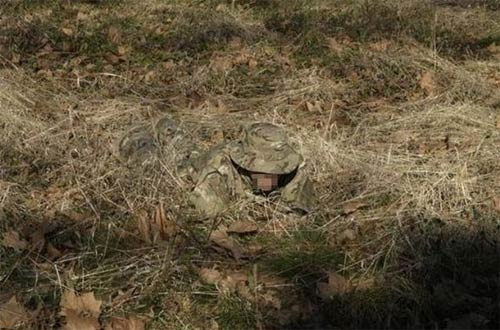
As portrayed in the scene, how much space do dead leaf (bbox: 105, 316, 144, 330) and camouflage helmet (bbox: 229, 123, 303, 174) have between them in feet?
3.82

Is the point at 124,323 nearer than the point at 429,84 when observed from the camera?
Yes

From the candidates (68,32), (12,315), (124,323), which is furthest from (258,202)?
(68,32)

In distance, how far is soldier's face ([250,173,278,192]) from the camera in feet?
13.0

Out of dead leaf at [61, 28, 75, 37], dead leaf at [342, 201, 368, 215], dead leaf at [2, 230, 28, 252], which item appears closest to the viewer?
dead leaf at [2, 230, 28, 252]

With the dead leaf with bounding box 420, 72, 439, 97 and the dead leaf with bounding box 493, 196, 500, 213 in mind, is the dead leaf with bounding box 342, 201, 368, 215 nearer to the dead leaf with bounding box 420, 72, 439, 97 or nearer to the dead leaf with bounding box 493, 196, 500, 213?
the dead leaf with bounding box 493, 196, 500, 213

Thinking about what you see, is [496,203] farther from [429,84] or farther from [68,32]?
[68,32]

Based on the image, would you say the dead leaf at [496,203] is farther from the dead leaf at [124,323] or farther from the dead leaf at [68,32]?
the dead leaf at [68,32]

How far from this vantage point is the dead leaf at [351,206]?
4008mm

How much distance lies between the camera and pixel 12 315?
315cm

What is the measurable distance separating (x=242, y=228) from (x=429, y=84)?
2.90 m

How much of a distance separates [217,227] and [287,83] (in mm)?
2500

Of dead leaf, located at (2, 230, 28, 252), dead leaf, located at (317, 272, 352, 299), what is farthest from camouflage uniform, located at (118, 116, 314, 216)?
dead leaf, located at (2, 230, 28, 252)

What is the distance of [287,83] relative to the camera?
6.10 m

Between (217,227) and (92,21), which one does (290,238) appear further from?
(92,21)
